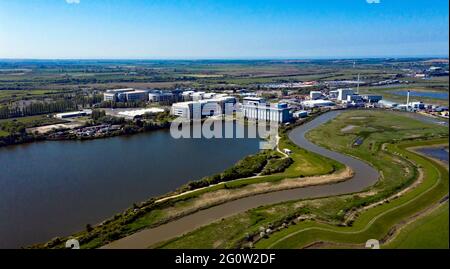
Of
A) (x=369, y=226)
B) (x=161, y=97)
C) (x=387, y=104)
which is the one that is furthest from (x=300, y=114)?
(x=369, y=226)

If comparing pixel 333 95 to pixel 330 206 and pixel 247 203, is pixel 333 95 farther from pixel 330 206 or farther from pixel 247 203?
pixel 247 203

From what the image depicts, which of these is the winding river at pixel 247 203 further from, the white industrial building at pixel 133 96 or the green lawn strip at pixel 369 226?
the white industrial building at pixel 133 96

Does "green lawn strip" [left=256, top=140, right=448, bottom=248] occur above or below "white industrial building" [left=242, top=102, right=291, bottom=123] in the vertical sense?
below

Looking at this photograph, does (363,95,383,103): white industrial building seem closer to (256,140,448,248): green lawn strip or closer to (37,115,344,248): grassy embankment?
(37,115,344,248): grassy embankment

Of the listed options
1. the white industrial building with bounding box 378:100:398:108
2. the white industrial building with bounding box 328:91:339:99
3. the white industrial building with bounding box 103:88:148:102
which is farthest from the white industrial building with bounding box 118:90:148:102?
the white industrial building with bounding box 378:100:398:108

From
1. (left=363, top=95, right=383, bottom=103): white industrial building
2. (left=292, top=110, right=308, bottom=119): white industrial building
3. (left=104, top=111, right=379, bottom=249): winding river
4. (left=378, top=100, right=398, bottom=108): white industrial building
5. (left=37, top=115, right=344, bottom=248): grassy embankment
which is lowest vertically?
(left=104, top=111, right=379, bottom=249): winding river

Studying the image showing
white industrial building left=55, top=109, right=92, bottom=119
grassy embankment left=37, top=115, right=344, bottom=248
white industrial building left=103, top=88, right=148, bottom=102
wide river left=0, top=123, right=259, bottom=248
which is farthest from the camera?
white industrial building left=103, top=88, right=148, bottom=102
